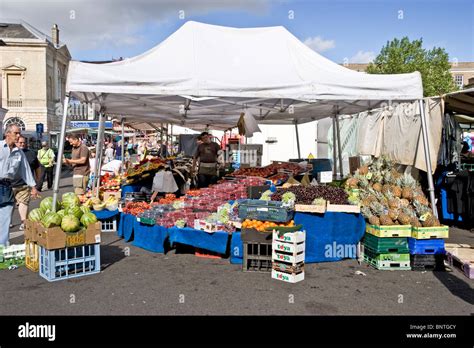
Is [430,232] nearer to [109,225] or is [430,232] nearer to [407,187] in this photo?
[407,187]

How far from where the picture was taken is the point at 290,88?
7.09 meters

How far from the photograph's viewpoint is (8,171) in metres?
6.12

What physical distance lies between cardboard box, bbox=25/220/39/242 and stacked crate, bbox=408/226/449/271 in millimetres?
5428

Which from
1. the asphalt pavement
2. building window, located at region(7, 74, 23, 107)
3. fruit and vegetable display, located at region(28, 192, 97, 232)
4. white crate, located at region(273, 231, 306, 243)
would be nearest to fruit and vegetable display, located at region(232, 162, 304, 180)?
the asphalt pavement

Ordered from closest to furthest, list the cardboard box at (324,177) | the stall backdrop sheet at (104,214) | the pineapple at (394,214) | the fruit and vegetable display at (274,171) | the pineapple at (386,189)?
the pineapple at (394,214), the pineapple at (386,189), the cardboard box at (324,177), the stall backdrop sheet at (104,214), the fruit and vegetable display at (274,171)

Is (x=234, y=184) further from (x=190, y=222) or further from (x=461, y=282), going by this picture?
(x=461, y=282)

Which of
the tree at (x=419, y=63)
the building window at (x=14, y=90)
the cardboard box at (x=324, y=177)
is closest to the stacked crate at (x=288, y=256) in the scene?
the cardboard box at (x=324, y=177)

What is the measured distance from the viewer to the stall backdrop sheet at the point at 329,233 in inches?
257

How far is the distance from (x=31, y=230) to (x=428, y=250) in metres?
5.81

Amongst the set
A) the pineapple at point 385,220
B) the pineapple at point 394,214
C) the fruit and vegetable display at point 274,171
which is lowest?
the pineapple at point 385,220

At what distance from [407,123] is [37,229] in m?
8.93

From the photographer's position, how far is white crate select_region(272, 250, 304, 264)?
5.59 metres

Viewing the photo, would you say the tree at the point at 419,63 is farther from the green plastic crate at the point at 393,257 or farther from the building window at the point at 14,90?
the building window at the point at 14,90

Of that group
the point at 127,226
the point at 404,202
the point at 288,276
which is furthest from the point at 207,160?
the point at 288,276
